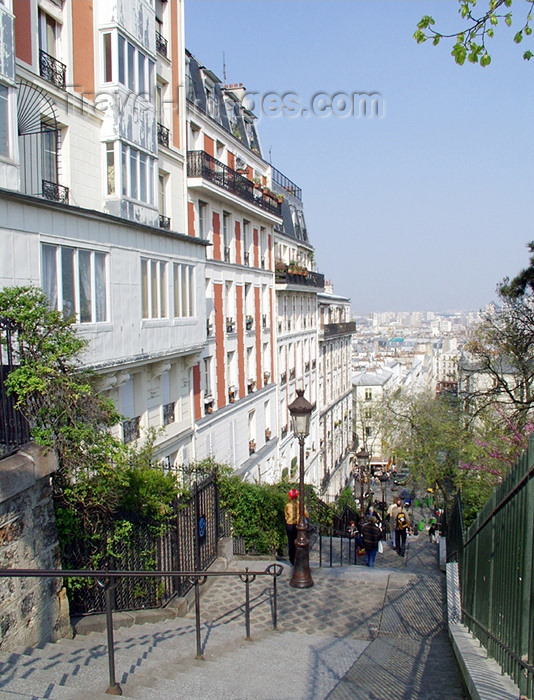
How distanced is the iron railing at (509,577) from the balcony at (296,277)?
87.0 feet

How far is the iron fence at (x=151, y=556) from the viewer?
26.2 feet

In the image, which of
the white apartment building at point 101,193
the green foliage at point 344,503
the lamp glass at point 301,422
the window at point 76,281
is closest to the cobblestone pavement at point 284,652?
the lamp glass at point 301,422

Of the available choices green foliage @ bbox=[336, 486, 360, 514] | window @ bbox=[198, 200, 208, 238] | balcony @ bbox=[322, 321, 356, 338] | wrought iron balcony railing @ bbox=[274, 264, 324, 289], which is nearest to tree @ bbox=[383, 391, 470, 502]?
green foliage @ bbox=[336, 486, 360, 514]

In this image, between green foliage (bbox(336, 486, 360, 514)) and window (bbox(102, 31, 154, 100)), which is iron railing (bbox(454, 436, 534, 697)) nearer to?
window (bbox(102, 31, 154, 100))

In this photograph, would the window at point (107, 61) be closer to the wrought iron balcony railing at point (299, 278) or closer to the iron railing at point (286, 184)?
the wrought iron balcony railing at point (299, 278)

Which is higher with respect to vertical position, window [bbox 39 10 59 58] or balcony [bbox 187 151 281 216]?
window [bbox 39 10 59 58]

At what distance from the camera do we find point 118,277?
1390 cm

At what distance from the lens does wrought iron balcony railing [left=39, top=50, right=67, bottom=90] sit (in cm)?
1364

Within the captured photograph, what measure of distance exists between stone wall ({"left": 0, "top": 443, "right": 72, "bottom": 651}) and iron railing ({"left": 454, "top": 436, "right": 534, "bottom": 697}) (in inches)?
172

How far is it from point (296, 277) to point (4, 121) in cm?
2466

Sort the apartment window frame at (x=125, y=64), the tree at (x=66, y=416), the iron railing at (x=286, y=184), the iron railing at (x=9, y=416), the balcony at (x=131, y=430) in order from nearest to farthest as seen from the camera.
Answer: the iron railing at (x=9, y=416) → the tree at (x=66, y=416) → the apartment window frame at (x=125, y=64) → the balcony at (x=131, y=430) → the iron railing at (x=286, y=184)

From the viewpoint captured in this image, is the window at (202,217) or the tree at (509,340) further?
the window at (202,217)

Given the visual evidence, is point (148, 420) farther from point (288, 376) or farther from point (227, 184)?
point (288, 376)

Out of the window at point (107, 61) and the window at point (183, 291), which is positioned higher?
the window at point (107, 61)
